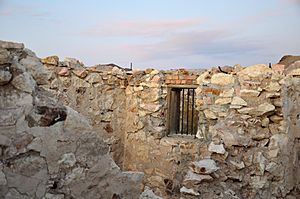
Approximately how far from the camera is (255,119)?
4246mm

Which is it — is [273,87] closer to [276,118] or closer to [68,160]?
[276,118]

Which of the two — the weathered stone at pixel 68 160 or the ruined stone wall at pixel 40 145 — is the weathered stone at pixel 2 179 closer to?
the ruined stone wall at pixel 40 145

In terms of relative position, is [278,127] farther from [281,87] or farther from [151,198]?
[151,198]

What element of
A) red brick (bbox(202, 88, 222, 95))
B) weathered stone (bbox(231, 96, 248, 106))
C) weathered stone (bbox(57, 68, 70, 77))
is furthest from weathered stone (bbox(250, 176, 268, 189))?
weathered stone (bbox(57, 68, 70, 77))

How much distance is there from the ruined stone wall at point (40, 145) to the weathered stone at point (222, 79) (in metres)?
3.02

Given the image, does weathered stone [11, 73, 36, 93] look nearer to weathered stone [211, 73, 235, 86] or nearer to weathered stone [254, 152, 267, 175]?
weathered stone [254, 152, 267, 175]

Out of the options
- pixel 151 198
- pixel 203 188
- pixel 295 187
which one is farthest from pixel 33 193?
pixel 295 187

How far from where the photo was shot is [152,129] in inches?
215

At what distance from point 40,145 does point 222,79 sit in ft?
11.3

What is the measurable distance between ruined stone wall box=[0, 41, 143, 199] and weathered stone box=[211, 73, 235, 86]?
119 inches

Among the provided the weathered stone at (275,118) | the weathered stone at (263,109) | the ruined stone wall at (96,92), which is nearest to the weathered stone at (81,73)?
the ruined stone wall at (96,92)

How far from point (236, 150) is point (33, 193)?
303 cm

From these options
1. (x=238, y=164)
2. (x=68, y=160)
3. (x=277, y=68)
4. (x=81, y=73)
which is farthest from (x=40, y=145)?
(x=277, y=68)

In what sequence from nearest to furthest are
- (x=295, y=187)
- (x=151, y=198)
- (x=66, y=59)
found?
1. (x=151, y=198)
2. (x=295, y=187)
3. (x=66, y=59)
